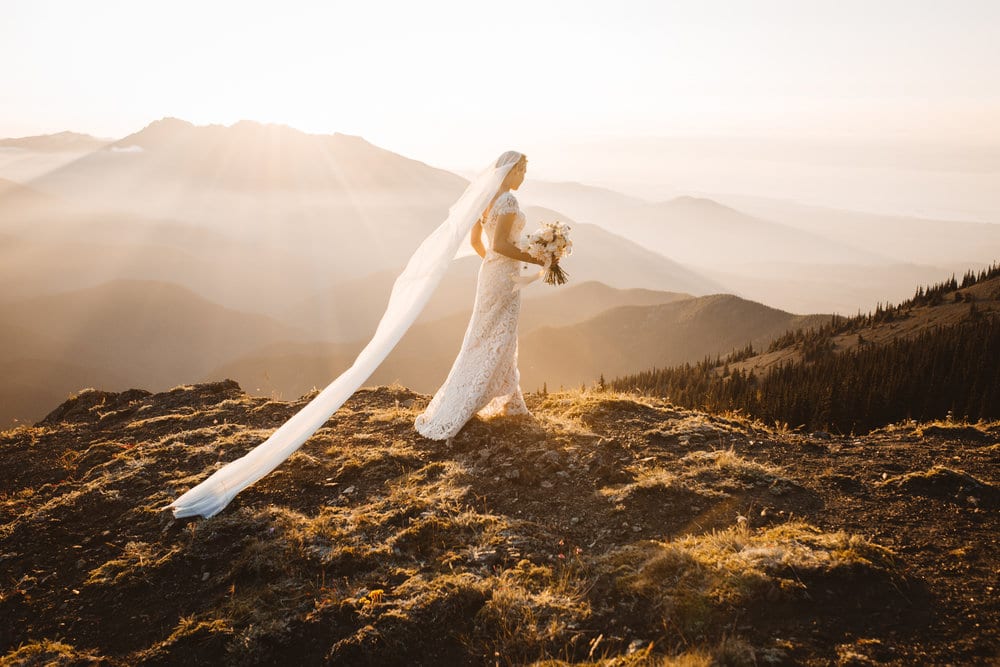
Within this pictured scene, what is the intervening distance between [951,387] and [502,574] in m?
10.9

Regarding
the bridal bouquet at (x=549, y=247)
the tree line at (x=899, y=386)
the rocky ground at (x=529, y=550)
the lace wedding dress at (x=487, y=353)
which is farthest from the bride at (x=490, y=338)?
the tree line at (x=899, y=386)

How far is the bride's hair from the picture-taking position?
6.32m

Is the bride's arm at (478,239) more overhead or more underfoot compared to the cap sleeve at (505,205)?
more underfoot

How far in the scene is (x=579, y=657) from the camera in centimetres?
317

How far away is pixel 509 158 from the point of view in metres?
6.34

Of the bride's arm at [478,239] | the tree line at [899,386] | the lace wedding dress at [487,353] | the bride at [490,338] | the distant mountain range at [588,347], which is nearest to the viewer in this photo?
the bride at [490,338]

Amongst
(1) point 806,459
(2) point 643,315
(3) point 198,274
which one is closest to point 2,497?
(1) point 806,459

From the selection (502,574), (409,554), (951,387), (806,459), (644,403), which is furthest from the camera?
(951,387)

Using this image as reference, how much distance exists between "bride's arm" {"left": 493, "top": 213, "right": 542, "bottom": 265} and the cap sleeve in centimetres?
11

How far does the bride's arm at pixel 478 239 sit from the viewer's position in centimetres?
683

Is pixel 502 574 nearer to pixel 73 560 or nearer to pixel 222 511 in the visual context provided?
pixel 222 511

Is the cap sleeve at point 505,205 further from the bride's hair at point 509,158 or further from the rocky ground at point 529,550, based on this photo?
the rocky ground at point 529,550

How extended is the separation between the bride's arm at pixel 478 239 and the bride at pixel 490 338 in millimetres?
14

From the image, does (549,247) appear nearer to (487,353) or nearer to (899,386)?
(487,353)
